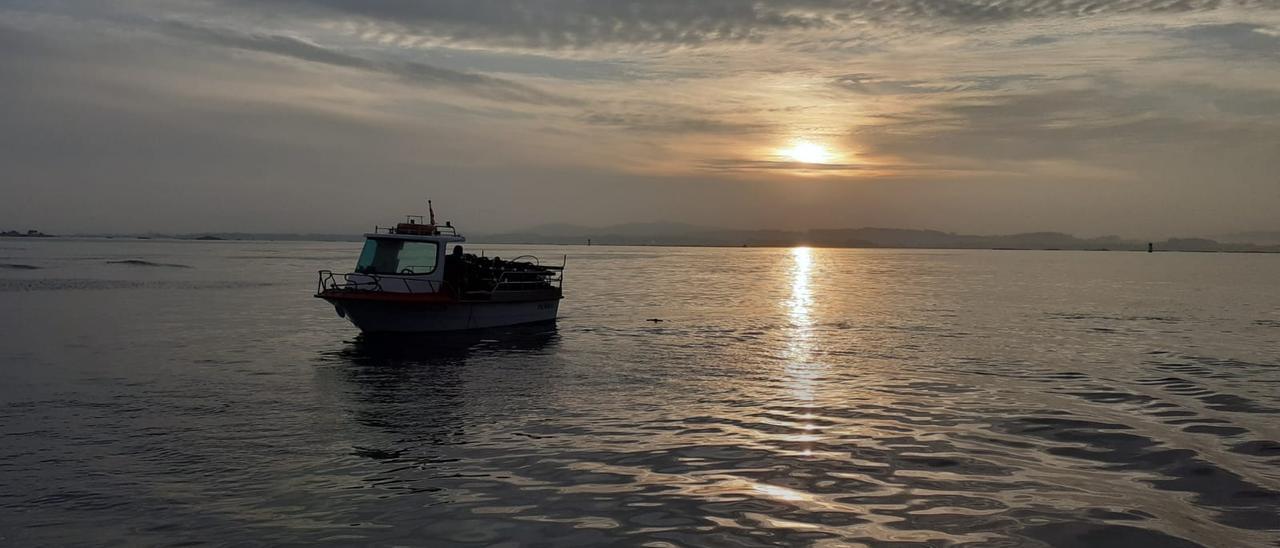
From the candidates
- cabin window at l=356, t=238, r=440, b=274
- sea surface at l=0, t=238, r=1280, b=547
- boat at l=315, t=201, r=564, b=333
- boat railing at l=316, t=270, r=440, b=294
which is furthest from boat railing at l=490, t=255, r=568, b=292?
boat railing at l=316, t=270, r=440, b=294

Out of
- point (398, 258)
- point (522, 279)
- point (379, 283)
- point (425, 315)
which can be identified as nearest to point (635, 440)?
point (425, 315)

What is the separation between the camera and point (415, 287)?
28500mm

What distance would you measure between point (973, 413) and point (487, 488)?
9526 millimetres

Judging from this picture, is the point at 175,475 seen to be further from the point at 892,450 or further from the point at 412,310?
the point at 412,310

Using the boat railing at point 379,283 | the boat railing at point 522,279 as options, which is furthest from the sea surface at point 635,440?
the boat railing at point 522,279

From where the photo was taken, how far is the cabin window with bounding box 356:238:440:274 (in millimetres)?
28453

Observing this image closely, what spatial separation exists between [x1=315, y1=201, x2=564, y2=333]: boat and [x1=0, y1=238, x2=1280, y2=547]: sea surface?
1.09 m

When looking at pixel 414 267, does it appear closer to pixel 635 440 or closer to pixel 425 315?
pixel 425 315

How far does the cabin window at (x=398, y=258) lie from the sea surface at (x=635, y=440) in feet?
7.90

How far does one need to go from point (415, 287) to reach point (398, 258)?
114 cm

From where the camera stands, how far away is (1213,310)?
44.5 metres

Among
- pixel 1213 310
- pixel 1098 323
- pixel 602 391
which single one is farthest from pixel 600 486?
pixel 1213 310

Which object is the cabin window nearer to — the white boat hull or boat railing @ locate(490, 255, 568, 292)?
the white boat hull

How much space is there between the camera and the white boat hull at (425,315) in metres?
27.6
